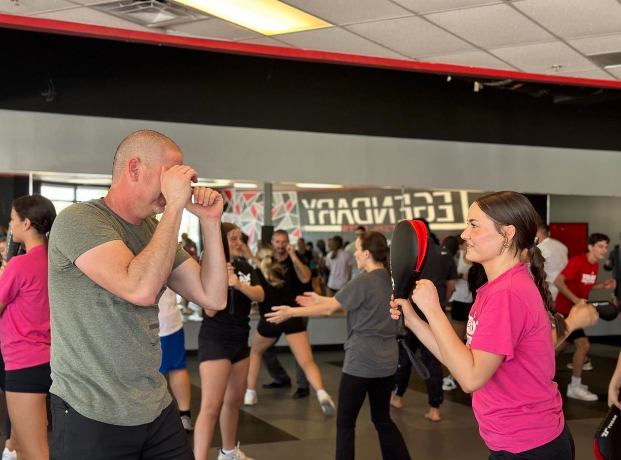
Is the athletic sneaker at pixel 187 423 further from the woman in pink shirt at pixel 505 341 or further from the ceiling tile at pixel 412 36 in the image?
the woman in pink shirt at pixel 505 341

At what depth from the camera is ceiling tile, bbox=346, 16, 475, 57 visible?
593cm

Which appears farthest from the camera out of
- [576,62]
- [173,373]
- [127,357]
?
[576,62]

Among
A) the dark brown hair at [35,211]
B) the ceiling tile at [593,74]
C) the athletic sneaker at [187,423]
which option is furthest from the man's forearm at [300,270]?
the dark brown hair at [35,211]

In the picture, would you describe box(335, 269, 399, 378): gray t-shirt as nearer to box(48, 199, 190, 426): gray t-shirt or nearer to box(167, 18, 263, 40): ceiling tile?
box(48, 199, 190, 426): gray t-shirt

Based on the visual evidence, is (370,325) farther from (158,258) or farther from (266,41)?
(266,41)

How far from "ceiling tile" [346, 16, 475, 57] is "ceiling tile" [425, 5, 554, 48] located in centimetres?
13

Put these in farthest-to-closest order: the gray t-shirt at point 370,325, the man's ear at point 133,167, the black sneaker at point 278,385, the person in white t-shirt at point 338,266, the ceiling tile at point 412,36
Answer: the person in white t-shirt at point 338,266 < the black sneaker at point 278,385 < the ceiling tile at point 412,36 < the gray t-shirt at point 370,325 < the man's ear at point 133,167

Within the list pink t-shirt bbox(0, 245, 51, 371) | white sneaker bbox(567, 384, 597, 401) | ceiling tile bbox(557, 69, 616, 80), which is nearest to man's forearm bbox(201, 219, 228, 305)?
pink t-shirt bbox(0, 245, 51, 371)

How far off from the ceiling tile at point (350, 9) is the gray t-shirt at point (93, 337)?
362 cm

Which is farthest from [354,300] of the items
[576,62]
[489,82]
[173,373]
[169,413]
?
[489,82]

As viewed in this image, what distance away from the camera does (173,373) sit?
542 cm

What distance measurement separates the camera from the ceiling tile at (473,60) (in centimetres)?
695

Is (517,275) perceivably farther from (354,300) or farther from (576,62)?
(576,62)

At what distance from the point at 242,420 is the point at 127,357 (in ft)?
13.5
